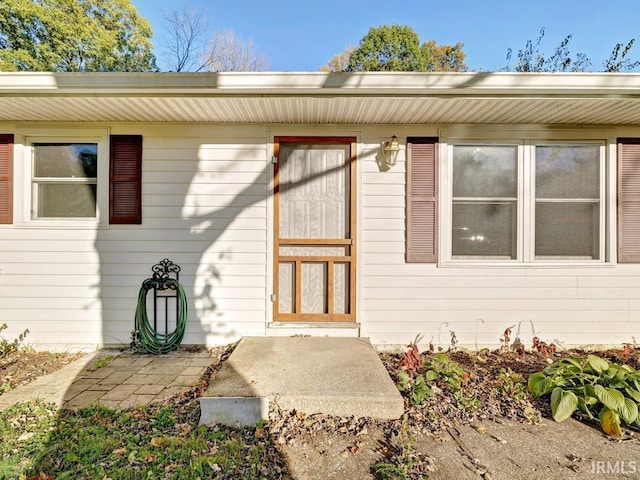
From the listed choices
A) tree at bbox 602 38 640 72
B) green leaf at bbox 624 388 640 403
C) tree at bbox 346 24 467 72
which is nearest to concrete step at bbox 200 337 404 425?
green leaf at bbox 624 388 640 403

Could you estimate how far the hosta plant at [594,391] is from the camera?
7.43 ft

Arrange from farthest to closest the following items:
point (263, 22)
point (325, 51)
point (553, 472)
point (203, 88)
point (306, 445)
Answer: point (325, 51) → point (263, 22) → point (203, 88) → point (306, 445) → point (553, 472)

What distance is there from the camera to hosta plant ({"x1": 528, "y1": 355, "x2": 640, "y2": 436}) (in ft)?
7.43

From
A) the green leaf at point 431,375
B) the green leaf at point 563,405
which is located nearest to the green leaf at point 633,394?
the green leaf at point 563,405

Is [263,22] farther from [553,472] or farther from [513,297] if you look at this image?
[553,472]

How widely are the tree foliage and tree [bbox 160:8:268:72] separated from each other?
29.7 feet

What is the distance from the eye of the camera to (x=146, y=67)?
1345cm

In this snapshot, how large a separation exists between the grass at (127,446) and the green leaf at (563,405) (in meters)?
1.94

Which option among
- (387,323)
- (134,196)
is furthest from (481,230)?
(134,196)

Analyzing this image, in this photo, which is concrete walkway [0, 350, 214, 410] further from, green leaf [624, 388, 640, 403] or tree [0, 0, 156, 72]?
tree [0, 0, 156, 72]

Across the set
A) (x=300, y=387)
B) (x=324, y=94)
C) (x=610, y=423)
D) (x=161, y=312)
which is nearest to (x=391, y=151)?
(x=324, y=94)

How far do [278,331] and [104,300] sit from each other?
6.32 feet

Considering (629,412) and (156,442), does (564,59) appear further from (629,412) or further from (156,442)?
(156,442)

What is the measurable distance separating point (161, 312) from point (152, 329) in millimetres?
195
